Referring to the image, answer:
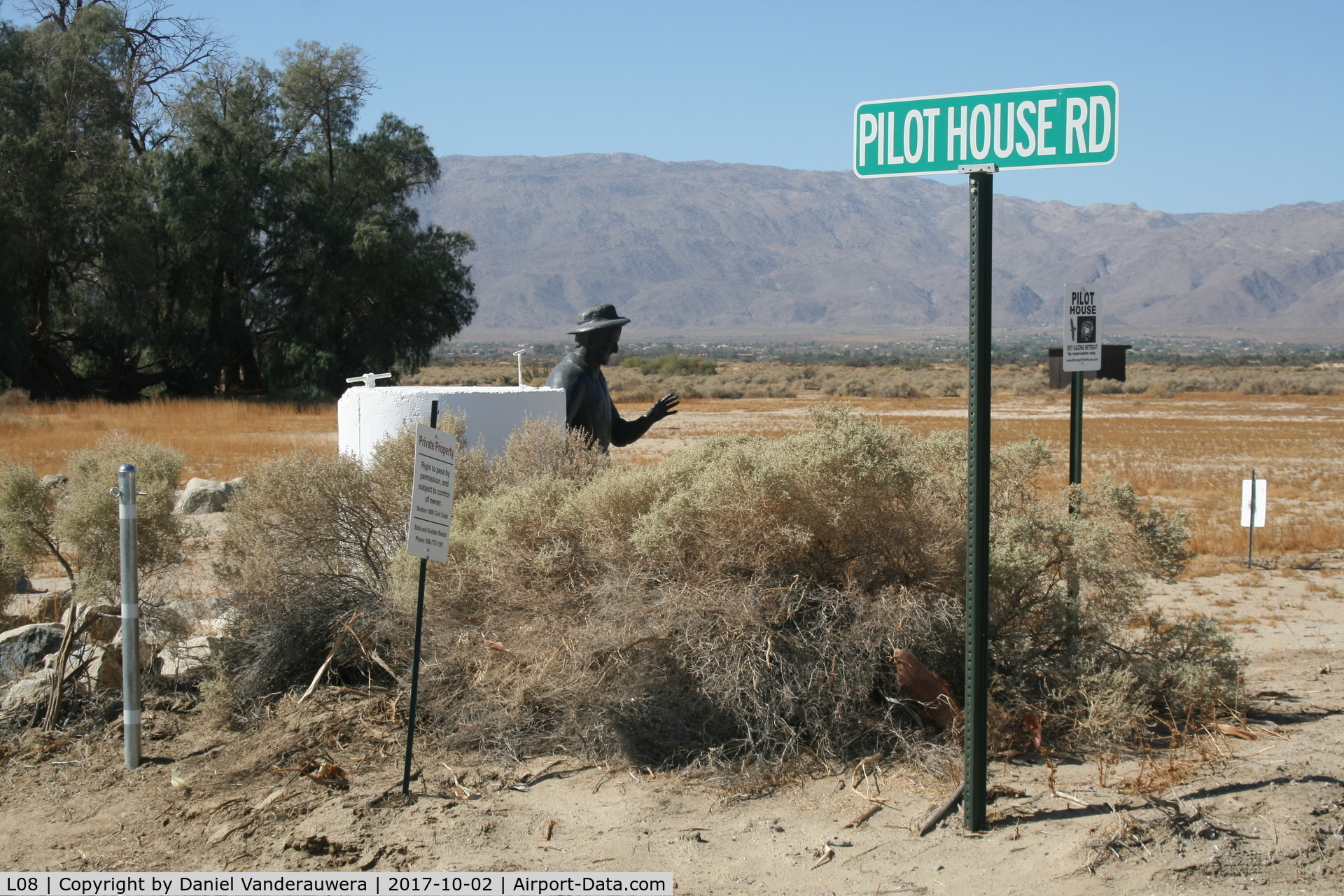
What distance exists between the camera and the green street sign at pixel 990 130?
139 inches

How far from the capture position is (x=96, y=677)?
5.45 metres

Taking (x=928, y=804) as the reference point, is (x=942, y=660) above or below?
above

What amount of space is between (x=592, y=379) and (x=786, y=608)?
3.11 meters

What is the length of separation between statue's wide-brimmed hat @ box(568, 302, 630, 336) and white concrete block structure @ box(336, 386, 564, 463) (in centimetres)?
47

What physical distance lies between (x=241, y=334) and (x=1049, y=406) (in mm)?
27661

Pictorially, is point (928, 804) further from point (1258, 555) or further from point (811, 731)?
point (1258, 555)

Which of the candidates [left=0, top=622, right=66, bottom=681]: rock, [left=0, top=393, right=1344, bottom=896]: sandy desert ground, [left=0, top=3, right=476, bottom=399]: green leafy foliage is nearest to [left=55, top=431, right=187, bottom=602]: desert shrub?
[left=0, top=622, right=66, bottom=681]: rock

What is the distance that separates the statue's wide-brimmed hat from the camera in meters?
7.11

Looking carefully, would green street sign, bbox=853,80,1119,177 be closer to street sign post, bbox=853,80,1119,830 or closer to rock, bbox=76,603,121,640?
street sign post, bbox=853,80,1119,830

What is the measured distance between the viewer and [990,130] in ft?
11.9

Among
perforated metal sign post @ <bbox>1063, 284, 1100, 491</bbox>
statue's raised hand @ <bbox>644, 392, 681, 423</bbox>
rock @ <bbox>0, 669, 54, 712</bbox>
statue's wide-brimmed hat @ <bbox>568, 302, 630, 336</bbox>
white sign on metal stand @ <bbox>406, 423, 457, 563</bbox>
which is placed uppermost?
statue's wide-brimmed hat @ <bbox>568, 302, 630, 336</bbox>

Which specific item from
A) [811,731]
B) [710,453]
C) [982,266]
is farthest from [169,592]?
[982,266]

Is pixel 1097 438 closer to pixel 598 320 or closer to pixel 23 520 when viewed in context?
pixel 598 320

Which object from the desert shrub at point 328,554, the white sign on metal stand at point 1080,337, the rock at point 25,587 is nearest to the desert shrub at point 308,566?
the desert shrub at point 328,554
